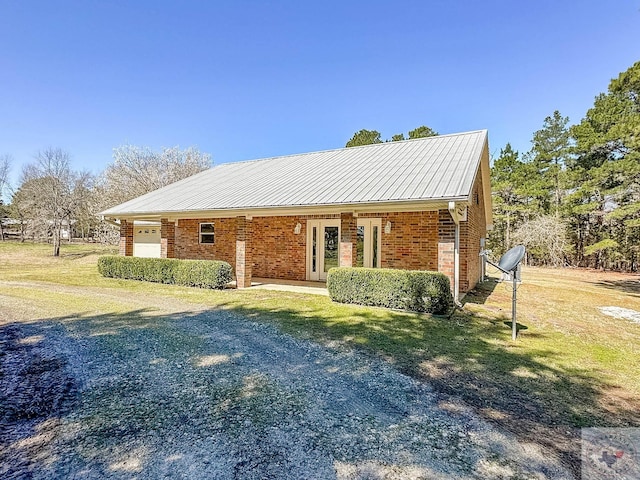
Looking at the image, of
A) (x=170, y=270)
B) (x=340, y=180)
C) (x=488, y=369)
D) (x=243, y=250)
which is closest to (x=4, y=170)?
(x=170, y=270)

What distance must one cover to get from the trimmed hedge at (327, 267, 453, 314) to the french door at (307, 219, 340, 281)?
3865 millimetres

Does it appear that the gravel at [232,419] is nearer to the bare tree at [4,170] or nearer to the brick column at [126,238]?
the brick column at [126,238]

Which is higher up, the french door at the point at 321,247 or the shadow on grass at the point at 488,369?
the french door at the point at 321,247

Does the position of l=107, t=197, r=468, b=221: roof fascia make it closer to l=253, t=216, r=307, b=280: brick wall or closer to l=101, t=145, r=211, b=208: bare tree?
l=253, t=216, r=307, b=280: brick wall

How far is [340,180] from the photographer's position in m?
11.3

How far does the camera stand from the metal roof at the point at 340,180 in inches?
355

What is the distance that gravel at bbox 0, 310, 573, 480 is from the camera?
2416 millimetres

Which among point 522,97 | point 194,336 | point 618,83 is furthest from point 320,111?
point 194,336

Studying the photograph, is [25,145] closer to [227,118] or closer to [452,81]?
[227,118]

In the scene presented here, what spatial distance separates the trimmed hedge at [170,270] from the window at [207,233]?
310 cm

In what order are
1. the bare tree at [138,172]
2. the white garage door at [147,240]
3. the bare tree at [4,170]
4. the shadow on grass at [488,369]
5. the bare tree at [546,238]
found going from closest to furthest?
1. the shadow on grass at [488,369]
2. the white garage door at [147,240]
3. the bare tree at [546,238]
4. the bare tree at [138,172]
5. the bare tree at [4,170]

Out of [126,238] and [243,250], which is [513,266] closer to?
[243,250]

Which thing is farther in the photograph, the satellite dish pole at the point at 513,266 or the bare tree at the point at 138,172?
the bare tree at the point at 138,172

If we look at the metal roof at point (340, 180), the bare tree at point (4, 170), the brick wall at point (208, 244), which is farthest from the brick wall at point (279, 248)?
the bare tree at point (4, 170)
